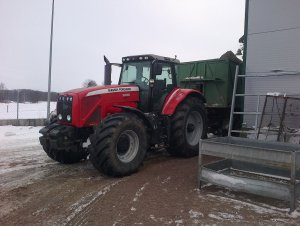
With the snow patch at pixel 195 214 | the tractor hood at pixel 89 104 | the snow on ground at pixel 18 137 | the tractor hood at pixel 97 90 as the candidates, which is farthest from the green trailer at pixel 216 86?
the snow patch at pixel 195 214

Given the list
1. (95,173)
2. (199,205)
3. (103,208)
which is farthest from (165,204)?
(95,173)

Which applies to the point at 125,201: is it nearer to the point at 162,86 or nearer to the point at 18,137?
the point at 162,86

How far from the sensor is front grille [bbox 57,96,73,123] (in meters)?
6.57

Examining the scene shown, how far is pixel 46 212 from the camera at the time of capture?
448 cm

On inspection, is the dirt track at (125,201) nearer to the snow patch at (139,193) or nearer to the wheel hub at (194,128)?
the snow patch at (139,193)

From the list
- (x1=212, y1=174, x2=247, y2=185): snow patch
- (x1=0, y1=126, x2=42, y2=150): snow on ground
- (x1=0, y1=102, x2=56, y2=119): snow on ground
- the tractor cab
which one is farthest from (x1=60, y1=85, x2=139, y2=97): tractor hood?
(x1=0, y1=102, x2=56, y2=119): snow on ground

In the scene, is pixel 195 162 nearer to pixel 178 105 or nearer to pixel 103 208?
pixel 178 105

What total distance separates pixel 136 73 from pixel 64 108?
6.25 ft

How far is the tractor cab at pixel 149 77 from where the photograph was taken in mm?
7496

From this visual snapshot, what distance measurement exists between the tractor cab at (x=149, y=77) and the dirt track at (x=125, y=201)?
1582 millimetres

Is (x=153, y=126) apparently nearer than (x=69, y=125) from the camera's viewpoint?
No

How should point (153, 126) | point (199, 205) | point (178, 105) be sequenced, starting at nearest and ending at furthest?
point (199, 205)
point (153, 126)
point (178, 105)

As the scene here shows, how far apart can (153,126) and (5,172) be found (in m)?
3.02

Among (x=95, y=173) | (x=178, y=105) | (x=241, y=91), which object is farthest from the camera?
(x=241, y=91)
